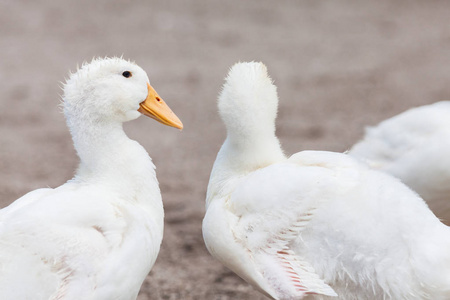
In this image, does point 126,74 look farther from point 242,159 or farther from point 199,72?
point 199,72

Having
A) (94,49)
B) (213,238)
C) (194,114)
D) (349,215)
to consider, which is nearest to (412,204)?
(349,215)

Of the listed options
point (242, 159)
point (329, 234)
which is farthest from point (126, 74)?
point (329, 234)

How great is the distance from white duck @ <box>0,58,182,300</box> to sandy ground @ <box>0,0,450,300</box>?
1.47m

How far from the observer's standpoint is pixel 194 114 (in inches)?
378

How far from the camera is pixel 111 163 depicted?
4102mm

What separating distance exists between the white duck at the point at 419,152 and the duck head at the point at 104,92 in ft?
5.57

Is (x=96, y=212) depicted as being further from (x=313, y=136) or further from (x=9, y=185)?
(x=313, y=136)

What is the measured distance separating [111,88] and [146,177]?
1.74 feet

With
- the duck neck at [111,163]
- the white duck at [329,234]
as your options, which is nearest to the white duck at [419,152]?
→ the white duck at [329,234]

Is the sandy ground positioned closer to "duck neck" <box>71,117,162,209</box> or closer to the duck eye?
"duck neck" <box>71,117,162,209</box>

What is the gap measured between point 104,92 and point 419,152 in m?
2.22

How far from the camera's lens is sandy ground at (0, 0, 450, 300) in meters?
7.15

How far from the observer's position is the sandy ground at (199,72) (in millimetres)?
7152

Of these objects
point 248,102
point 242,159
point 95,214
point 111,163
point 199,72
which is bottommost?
point 95,214
